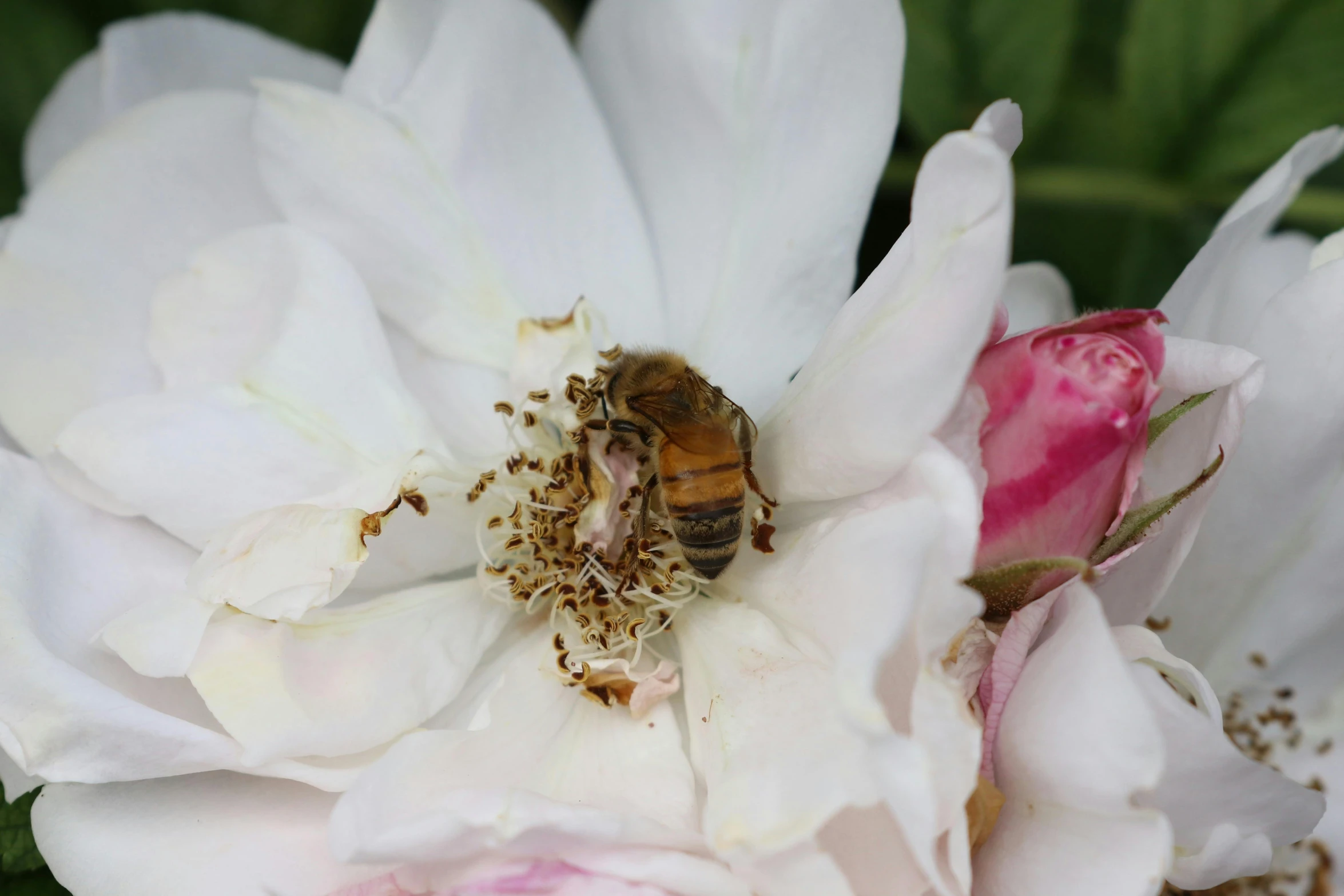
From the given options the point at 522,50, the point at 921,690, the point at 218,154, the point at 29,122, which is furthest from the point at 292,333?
the point at 29,122

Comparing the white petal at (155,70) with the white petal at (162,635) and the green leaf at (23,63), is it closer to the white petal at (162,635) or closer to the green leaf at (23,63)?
the green leaf at (23,63)

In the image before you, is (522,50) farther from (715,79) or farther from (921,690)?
(921,690)

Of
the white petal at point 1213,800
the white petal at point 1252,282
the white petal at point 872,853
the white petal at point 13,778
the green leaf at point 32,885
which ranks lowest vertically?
the green leaf at point 32,885

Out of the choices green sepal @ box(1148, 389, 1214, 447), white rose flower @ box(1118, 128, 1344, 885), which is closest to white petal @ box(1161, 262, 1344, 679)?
white rose flower @ box(1118, 128, 1344, 885)

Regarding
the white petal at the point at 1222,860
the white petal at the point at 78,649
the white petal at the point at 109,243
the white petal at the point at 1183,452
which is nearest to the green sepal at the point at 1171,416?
the white petal at the point at 1183,452

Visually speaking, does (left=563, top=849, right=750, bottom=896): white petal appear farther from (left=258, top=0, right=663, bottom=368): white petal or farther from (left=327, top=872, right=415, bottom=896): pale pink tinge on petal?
(left=258, top=0, right=663, bottom=368): white petal
